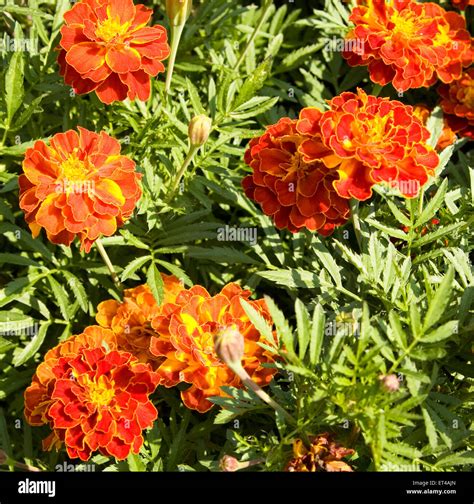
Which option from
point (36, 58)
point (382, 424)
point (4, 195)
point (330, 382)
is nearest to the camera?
point (382, 424)

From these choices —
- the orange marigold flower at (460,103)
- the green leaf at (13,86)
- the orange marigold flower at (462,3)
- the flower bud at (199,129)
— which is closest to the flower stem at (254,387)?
the flower bud at (199,129)

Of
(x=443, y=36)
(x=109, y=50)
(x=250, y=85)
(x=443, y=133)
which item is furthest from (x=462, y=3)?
(x=109, y=50)

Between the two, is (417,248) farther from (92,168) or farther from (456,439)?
(92,168)

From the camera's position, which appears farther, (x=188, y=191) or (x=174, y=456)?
(x=188, y=191)

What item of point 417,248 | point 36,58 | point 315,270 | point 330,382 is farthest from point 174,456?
point 36,58

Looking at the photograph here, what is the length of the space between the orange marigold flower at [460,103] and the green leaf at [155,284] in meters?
0.76

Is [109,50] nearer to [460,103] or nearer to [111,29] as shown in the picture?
[111,29]

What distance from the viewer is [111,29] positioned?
1.43 meters

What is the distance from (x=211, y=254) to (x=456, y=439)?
56 centimetres

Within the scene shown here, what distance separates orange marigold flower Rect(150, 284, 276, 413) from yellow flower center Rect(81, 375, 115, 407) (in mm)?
88

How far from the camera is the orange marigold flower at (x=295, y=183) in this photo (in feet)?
4.33

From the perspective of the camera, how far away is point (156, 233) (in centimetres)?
157

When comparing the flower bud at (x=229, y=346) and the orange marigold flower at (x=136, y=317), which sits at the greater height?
the flower bud at (x=229, y=346)

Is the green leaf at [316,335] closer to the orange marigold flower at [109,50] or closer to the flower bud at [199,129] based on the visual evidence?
the flower bud at [199,129]
